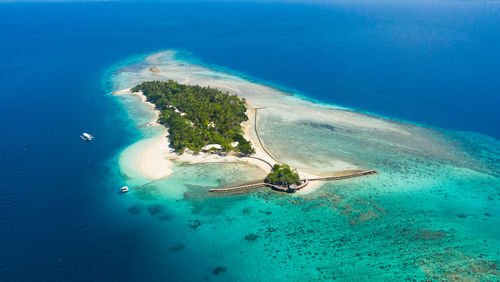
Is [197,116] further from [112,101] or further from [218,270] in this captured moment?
[218,270]


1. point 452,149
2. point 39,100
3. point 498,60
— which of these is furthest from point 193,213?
point 498,60

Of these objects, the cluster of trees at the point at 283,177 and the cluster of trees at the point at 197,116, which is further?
the cluster of trees at the point at 197,116

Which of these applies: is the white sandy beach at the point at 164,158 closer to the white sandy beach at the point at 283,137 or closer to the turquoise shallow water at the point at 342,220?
the white sandy beach at the point at 283,137

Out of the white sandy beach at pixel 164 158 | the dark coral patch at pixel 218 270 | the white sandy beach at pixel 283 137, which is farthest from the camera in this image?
the white sandy beach at pixel 283 137

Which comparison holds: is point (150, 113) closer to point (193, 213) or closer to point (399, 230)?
point (193, 213)

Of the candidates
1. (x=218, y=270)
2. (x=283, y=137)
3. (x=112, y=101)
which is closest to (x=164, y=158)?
(x=283, y=137)

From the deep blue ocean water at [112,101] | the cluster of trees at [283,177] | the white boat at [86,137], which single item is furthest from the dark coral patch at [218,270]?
the white boat at [86,137]
